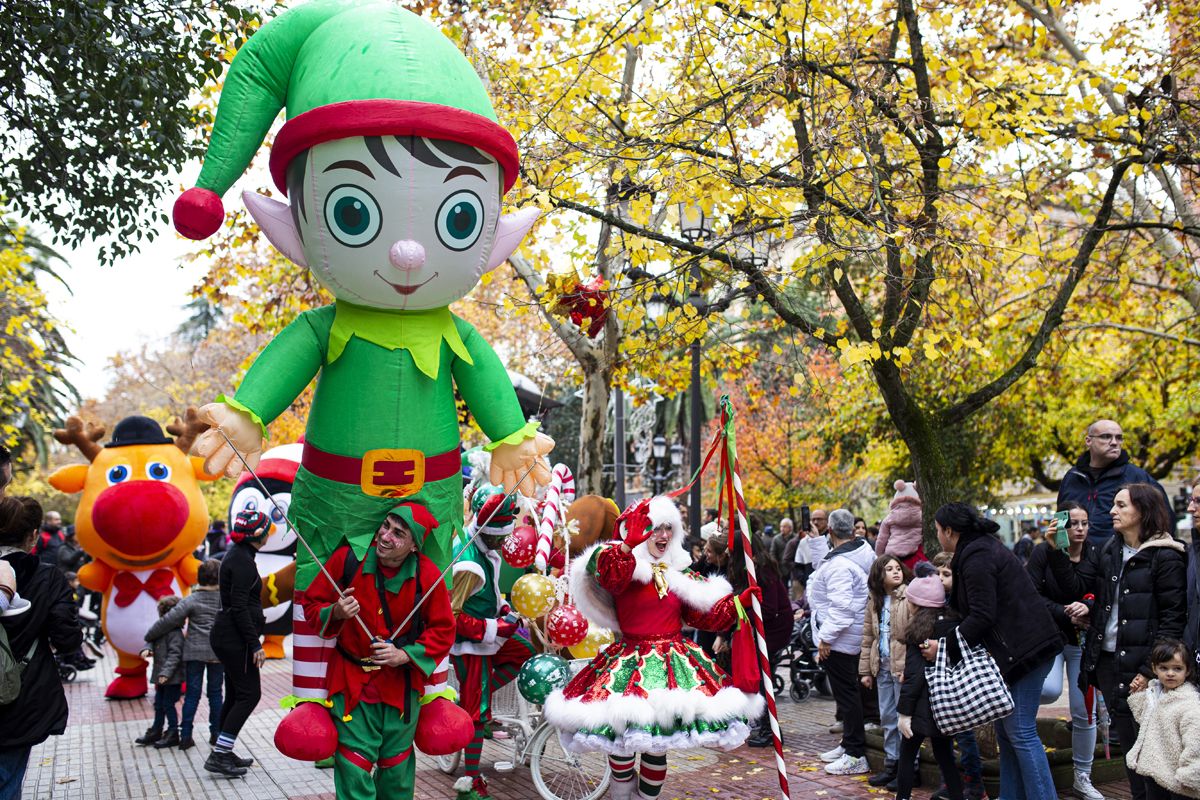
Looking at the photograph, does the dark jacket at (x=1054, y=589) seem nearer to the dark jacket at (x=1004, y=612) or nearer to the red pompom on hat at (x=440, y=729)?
the dark jacket at (x=1004, y=612)

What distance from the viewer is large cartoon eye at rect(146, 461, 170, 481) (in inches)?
424

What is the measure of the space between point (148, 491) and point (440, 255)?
6.90m

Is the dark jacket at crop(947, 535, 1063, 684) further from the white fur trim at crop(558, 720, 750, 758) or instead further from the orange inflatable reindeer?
the orange inflatable reindeer

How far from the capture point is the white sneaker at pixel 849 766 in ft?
24.9

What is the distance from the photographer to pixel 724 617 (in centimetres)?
617

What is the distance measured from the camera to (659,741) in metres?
5.50

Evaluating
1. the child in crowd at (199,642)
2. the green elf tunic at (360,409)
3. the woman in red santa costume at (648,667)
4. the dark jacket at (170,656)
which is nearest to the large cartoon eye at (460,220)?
the green elf tunic at (360,409)

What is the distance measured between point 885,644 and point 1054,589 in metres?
1.17

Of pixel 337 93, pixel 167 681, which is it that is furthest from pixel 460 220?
pixel 167 681

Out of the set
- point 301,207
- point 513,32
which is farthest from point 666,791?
point 513,32

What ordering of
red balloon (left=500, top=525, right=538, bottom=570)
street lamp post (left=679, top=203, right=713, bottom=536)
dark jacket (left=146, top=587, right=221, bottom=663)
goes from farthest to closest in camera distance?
street lamp post (left=679, top=203, right=713, bottom=536)
dark jacket (left=146, top=587, right=221, bottom=663)
red balloon (left=500, top=525, right=538, bottom=570)

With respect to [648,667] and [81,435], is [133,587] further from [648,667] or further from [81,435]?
[648,667]

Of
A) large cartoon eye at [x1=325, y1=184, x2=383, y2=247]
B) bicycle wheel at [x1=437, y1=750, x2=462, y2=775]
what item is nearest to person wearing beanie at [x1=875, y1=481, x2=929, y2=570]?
bicycle wheel at [x1=437, y1=750, x2=462, y2=775]

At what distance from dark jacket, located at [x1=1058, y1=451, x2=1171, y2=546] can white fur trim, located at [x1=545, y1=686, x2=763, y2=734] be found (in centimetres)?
316
